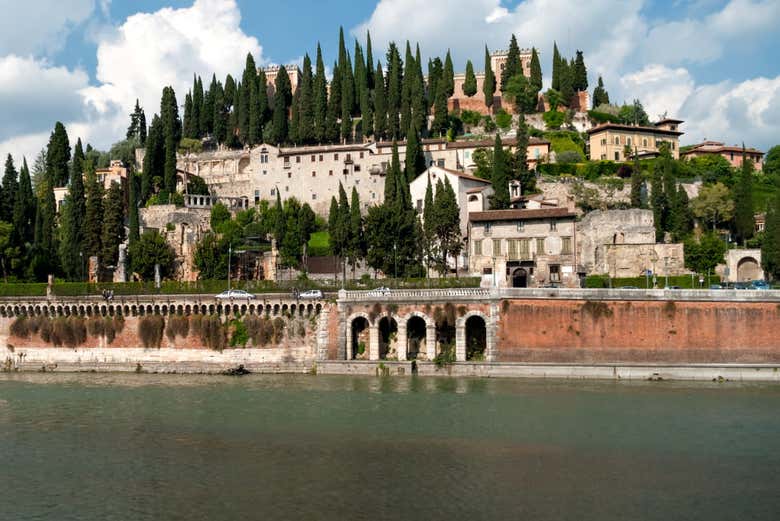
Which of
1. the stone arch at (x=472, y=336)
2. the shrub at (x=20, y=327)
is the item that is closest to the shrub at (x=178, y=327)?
the shrub at (x=20, y=327)

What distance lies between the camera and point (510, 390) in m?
39.8

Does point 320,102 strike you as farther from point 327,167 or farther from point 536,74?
point 536,74

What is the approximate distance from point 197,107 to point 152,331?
136ft

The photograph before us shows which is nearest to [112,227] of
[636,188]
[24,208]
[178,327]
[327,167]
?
[24,208]

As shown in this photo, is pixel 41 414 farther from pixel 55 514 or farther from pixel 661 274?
pixel 661 274

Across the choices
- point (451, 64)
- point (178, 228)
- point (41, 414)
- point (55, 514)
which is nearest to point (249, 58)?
point (451, 64)

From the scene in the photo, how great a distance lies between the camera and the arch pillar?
4675 cm

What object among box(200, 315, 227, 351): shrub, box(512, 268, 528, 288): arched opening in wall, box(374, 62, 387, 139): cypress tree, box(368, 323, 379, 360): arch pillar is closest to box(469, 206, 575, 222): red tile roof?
box(512, 268, 528, 288): arched opening in wall

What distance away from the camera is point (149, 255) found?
62.8 meters

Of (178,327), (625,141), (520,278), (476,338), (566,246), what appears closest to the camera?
(476,338)

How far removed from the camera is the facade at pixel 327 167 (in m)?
75.1

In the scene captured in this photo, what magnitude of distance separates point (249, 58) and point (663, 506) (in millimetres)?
74369

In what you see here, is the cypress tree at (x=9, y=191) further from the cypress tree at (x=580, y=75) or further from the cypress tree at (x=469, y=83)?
the cypress tree at (x=580, y=75)

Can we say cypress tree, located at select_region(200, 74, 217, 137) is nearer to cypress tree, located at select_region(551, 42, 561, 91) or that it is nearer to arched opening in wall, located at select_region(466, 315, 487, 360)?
cypress tree, located at select_region(551, 42, 561, 91)
